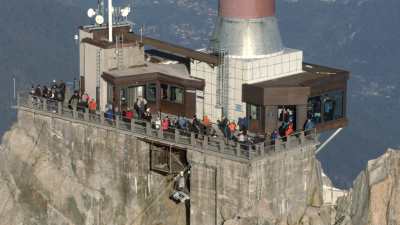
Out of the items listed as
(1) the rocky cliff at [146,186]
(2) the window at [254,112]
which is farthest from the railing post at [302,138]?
(2) the window at [254,112]

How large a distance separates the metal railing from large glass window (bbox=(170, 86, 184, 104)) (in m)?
4.65

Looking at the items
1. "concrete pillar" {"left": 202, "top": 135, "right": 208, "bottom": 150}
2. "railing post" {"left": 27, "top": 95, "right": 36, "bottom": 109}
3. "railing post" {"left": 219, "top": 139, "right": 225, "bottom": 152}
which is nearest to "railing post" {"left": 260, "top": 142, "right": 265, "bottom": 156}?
"railing post" {"left": 219, "top": 139, "right": 225, "bottom": 152}

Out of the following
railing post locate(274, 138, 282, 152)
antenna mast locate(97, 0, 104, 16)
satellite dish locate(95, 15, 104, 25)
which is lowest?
railing post locate(274, 138, 282, 152)

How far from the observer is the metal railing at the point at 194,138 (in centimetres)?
10206

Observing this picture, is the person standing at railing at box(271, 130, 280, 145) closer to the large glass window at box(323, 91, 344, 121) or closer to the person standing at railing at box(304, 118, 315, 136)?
the person standing at railing at box(304, 118, 315, 136)

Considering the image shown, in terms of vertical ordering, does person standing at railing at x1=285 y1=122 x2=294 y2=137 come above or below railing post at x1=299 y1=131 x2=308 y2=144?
above

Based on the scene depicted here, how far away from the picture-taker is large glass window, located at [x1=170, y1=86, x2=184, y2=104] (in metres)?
114

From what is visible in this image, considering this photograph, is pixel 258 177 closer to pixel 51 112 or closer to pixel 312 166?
pixel 312 166

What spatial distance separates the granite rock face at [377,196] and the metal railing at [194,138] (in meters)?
4.83

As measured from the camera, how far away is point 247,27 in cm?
10988

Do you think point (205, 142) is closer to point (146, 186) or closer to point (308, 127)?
point (308, 127)

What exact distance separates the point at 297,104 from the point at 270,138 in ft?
12.7

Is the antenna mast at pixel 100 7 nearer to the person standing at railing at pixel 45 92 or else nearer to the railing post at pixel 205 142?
the person standing at railing at pixel 45 92

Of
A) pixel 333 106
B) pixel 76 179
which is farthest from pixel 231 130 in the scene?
pixel 76 179
